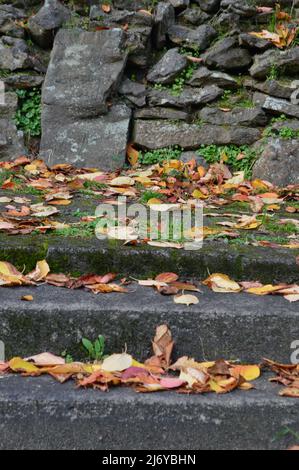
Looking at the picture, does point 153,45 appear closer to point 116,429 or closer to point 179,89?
point 179,89

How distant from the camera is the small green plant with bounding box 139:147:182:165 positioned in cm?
460

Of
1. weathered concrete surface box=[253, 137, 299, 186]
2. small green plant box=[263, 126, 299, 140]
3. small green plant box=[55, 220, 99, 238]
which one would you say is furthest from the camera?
small green plant box=[263, 126, 299, 140]

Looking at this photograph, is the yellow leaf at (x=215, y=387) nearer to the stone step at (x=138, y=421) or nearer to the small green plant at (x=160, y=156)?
the stone step at (x=138, y=421)

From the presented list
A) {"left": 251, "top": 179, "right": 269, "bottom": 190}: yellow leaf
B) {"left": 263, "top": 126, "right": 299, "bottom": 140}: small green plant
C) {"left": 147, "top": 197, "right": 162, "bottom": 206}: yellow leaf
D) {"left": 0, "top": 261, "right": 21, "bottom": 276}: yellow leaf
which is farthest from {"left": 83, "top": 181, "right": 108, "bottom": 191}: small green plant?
{"left": 0, "top": 261, "right": 21, "bottom": 276}: yellow leaf

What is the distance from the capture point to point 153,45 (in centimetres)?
512

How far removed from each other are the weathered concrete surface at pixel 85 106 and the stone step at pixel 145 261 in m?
2.06

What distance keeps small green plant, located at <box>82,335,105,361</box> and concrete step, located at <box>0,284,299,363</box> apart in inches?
1.0

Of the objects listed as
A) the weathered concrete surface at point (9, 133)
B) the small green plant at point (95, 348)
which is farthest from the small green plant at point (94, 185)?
the small green plant at point (95, 348)

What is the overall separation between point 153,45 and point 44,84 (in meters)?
1.06

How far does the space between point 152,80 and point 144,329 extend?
317 cm

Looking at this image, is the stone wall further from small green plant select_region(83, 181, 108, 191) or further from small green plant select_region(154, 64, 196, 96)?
small green plant select_region(83, 181, 108, 191)

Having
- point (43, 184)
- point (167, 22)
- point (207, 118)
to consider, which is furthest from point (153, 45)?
point (43, 184)

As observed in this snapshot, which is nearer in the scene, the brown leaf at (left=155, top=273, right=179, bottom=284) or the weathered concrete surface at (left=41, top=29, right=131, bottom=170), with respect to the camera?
the brown leaf at (left=155, top=273, right=179, bottom=284)

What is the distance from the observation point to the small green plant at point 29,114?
476 centimetres
